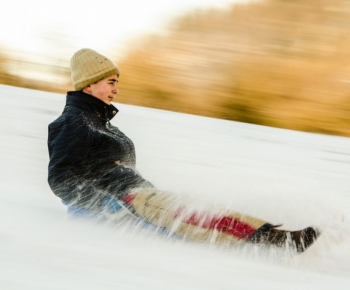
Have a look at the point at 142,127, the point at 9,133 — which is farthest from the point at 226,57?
the point at 9,133

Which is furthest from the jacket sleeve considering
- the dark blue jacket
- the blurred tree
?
the blurred tree

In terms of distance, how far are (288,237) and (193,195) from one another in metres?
0.43

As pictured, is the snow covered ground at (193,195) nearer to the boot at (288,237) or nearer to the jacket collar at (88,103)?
the boot at (288,237)

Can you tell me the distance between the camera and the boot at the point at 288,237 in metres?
2.12

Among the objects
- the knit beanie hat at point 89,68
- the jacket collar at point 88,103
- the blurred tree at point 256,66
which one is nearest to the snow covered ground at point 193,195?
the jacket collar at point 88,103

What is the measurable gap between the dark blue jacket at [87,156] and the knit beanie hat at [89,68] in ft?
0.19

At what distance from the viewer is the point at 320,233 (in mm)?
2141

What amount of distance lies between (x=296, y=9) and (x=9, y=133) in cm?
631

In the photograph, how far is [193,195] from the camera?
7.88 feet

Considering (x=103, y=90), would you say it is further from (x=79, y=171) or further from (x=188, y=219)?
(x=188, y=219)

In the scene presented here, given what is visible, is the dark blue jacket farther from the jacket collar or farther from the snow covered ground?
the snow covered ground

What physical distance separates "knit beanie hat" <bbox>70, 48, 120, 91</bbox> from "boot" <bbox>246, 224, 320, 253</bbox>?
2.56 feet

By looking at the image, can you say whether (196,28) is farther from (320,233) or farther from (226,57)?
(320,233)

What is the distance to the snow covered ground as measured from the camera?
1.93 meters
